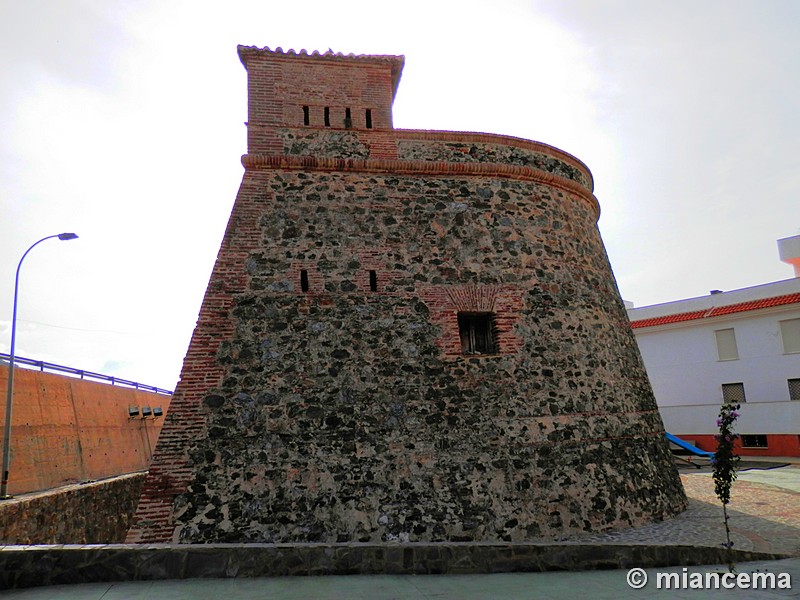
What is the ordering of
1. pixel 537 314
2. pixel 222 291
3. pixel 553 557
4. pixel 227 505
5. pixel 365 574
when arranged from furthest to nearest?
pixel 537 314 < pixel 222 291 < pixel 227 505 < pixel 553 557 < pixel 365 574

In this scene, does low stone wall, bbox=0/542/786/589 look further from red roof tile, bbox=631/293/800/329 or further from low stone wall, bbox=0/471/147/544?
red roof tile, bbox=631/293/800/329

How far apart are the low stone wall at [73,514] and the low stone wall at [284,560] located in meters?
3.72

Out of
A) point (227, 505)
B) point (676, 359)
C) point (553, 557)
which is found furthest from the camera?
point (676, 359)

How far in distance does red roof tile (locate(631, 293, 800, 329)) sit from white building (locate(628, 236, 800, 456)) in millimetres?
29

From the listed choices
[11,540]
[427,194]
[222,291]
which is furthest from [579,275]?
[11,540]

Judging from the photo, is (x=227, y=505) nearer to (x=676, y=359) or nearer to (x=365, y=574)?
(x=365, y=574)

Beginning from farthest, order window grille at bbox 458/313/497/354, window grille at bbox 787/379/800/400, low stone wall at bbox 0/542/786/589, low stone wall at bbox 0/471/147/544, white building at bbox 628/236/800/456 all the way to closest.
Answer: white building at bbox 628/236/800/456, window grille at bbox 787/379/800/400, window grille at bbox 458/313/497/354, low stone wall at bbox 0/471/147/544, low stone wall at bbox 0/542/786/589

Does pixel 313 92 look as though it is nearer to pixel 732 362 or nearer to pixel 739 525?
pixel 739 525

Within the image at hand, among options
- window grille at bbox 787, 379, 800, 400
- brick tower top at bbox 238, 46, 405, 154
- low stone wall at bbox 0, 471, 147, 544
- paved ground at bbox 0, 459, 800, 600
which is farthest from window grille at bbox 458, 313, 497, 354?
window grille at bbox 787, 379, 800, 400

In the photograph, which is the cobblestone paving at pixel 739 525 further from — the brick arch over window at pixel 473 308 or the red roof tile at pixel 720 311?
the red roof tile at pixel 720 311

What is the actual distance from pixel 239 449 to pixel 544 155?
6987mm

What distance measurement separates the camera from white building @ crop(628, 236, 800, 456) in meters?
18.1

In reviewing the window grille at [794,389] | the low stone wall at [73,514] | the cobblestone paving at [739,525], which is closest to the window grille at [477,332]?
the cobblestone paving at [739,525]

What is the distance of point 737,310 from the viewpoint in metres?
19.2
